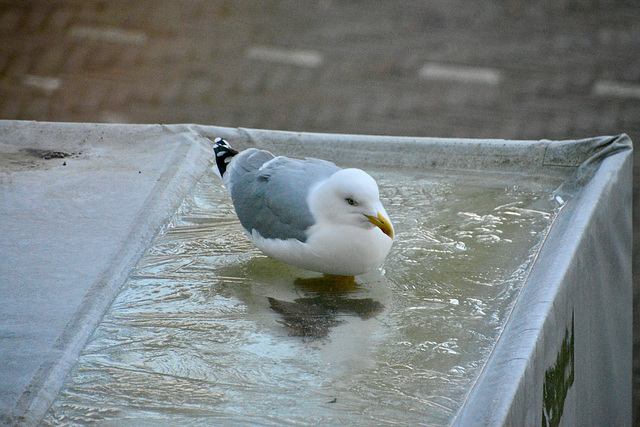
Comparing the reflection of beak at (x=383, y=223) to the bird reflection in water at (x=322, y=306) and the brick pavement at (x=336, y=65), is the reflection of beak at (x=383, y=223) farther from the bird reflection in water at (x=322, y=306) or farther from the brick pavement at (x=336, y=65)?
the brick pavement at (x=336, y=65)

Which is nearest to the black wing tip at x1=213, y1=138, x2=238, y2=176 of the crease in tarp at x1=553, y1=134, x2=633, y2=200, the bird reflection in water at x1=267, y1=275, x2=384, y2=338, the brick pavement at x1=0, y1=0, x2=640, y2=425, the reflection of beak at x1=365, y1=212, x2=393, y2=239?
the bird reflection in water at x1=267, y1=275, x2=384, y2=338

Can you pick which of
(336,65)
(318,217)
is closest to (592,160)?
(318,217)

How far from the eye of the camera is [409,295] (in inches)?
77.0

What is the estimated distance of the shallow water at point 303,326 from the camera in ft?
5.15

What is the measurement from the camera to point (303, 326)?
1.84 metres

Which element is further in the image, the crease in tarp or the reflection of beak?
the crease in tarp

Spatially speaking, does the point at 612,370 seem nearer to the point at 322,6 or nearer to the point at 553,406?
the point at 553,406

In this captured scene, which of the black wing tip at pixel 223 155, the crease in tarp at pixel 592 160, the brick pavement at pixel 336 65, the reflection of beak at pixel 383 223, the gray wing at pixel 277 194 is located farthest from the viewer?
the brick pavement at pixel 336 65

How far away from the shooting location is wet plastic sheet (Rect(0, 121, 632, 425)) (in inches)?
64.1

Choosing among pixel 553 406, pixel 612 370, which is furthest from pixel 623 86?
pixel 553 406

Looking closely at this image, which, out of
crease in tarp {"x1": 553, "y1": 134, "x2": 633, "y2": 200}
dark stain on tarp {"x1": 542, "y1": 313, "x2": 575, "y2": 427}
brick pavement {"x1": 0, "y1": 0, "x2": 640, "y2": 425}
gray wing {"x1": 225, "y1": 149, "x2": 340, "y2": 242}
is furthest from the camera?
brick pavement {"x1": 0, "y1": 0, "x2": 640, "y2": 425}

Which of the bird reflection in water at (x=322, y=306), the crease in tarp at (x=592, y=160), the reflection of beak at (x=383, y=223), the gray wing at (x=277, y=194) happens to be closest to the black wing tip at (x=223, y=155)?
the gray wing at (x=277, y=194)

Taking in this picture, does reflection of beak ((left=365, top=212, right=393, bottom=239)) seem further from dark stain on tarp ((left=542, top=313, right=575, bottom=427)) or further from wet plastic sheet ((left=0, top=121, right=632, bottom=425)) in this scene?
dark stain on tarp ((left=542, top=313, right=575, bottom=427))

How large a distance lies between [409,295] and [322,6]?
3.68 metres
